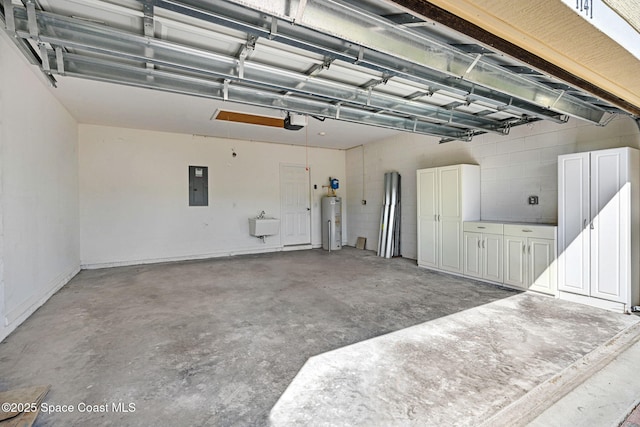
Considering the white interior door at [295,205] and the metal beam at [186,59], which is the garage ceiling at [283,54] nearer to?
the metal beam at [186,59]

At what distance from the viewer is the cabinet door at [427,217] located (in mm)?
5133

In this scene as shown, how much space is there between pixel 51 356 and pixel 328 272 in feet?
11.9

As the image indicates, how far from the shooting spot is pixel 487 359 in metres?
2.21

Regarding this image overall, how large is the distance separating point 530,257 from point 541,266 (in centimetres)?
16

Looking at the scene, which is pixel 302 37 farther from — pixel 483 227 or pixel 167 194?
pixel 167 194

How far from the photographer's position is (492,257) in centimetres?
427

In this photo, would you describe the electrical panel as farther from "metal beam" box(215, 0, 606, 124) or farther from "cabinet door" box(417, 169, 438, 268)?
"metal beam" box(215, 0, 606, 124)

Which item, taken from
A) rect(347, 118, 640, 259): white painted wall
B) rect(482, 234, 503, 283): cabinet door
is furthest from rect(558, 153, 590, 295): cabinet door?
rect(482, 234, 503, 283): cabinet door

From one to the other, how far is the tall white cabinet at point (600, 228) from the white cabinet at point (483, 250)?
0.73 meters

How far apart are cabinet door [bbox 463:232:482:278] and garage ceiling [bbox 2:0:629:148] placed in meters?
1.89

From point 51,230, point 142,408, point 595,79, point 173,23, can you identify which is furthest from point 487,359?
point 51,230

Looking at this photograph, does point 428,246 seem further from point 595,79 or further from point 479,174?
point 595,79

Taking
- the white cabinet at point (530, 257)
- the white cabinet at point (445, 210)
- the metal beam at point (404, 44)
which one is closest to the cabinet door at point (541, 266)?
the white cabinet at point (530, 257)

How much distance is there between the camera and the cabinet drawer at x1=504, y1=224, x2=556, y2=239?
363cm
